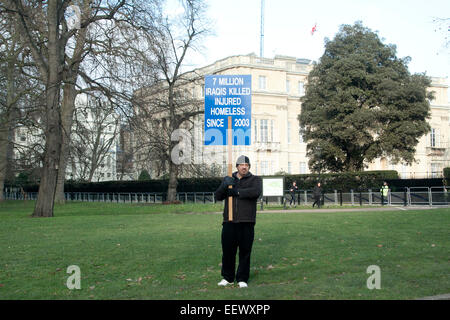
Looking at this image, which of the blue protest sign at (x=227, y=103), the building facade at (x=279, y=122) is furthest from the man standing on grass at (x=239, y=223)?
the building facade at (x=279, y=122)

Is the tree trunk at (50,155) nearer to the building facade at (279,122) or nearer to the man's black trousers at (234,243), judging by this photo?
the man's black trousers at (234,243)

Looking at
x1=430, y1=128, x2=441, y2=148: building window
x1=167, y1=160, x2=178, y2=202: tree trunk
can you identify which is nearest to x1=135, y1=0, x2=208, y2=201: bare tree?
x1=167, y1=160, x2=178, y2=202: tree trunk

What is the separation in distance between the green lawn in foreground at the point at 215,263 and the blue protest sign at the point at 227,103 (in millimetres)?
2735

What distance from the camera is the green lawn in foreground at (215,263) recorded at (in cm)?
725

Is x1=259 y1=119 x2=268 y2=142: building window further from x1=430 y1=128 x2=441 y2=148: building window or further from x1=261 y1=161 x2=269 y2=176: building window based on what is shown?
x1=430 y1=128 x2=441 y2=148: building window

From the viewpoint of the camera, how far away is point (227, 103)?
10.4 metres

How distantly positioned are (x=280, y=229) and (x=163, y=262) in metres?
6.99

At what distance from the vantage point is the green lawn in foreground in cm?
725

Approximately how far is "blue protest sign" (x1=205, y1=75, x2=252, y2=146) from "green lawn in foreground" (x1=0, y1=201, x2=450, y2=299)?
8.97ft

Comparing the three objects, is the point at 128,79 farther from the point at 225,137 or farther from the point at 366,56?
the point at 366,56

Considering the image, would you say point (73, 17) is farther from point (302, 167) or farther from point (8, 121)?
point (302, 167)

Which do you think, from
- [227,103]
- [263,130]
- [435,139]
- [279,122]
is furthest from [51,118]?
[435,139]

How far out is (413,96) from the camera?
4362 centimetres
